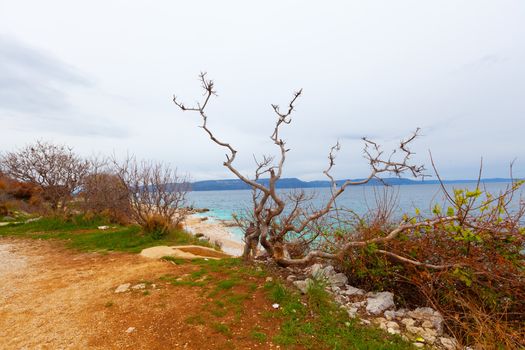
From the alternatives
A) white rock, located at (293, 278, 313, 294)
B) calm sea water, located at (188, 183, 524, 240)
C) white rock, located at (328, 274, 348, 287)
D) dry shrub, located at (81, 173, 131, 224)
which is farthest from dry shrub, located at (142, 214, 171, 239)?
white rock, located at (328, 274, 348, 287)

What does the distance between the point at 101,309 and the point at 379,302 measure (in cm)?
459

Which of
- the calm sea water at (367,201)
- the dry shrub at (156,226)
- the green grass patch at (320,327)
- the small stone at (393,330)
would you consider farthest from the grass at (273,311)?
the dry shrub at (156,226)

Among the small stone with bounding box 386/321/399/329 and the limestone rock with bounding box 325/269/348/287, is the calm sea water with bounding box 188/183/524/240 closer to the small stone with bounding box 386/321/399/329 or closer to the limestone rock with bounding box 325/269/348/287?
the limestone rock with bounding box 325/269/348/287

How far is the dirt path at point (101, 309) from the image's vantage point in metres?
3.83

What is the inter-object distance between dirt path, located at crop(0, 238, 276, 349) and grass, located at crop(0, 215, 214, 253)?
1896 millimetres

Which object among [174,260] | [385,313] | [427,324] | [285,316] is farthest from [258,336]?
[174,260]

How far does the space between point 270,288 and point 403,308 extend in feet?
7.14

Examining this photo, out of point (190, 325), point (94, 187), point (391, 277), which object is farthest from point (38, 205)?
point (391, 277)

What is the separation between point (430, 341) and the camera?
3.60 metres

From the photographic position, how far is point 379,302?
4387mm

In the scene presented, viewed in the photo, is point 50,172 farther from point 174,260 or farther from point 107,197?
point 174,260

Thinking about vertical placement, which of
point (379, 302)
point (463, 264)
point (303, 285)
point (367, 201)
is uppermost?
point (463, 264)

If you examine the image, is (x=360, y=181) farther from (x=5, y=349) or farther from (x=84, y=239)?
(x=84, y=239)

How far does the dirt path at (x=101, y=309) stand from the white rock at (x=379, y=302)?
1596 mm
